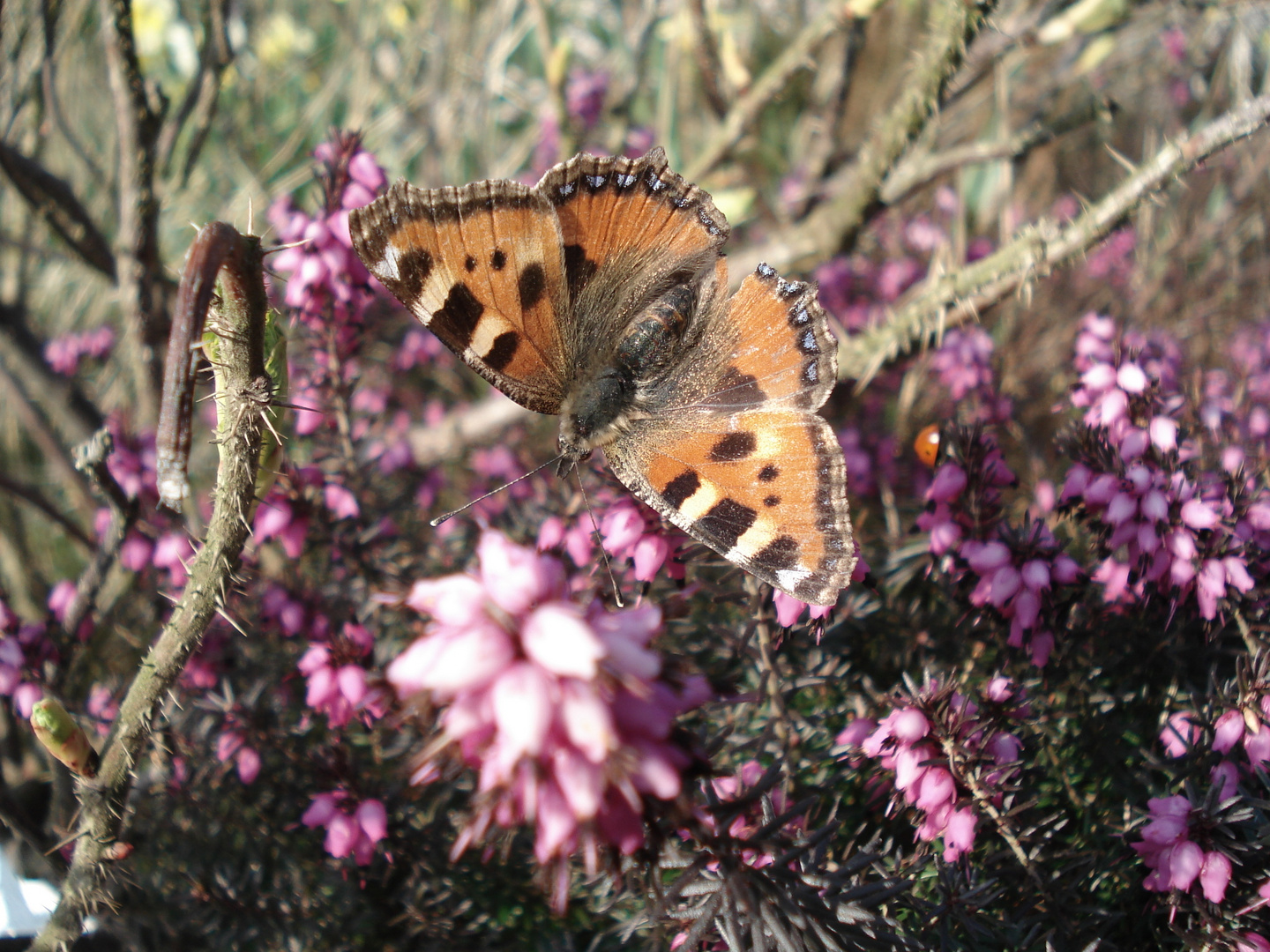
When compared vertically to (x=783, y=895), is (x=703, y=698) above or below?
above

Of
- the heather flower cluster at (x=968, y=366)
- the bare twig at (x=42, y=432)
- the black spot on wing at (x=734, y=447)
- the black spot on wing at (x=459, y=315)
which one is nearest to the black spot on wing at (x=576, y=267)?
the black spot on wing at (x=459, y=315)

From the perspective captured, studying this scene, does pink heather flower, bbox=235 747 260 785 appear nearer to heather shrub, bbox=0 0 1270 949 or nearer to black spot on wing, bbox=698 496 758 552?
heather shrub, bbox=0 0 1270 949

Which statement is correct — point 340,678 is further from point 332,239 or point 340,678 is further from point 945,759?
point 945,759

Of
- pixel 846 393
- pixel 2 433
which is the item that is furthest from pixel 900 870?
pixel 2 433

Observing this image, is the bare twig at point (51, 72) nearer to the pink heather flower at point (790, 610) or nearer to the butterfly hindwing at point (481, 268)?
the butterfly hindwing at point (481, 268)

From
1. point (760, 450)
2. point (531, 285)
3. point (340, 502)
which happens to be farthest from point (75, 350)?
point (760, 450)

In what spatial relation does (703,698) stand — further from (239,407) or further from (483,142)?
(483,142)

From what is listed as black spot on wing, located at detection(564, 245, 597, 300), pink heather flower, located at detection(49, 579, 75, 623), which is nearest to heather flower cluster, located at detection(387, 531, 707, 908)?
black spot on wing, located at detection(564, 245, 597, 300)
